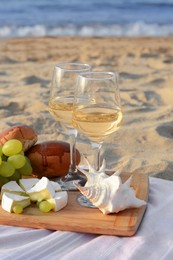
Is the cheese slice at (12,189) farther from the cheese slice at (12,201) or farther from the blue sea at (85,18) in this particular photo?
the blue sea at (85,18)

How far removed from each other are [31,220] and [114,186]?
0.87 feet

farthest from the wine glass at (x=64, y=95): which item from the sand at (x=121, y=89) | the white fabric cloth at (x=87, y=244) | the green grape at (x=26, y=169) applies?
the sand at (x=121, y=89)

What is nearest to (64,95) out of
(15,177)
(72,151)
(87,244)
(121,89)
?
(72,151)

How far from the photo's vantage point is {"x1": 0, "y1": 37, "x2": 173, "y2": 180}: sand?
3.80 metres

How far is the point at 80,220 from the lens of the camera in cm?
191

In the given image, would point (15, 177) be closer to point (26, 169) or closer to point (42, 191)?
point (26, 169)

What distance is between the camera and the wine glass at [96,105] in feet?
6.40

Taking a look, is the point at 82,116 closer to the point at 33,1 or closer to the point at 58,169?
the point at 58,169

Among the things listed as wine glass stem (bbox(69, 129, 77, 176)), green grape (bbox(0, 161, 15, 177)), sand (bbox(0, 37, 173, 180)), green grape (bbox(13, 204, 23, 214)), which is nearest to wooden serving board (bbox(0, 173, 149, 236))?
green grape (bbox(13, 204, 23, 214))

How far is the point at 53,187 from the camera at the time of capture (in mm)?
2039

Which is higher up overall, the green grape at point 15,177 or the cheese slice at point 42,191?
the cheese slice at point 42,191

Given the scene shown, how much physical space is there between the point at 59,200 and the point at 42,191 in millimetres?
62

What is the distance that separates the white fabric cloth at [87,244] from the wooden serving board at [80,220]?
0.02 metres

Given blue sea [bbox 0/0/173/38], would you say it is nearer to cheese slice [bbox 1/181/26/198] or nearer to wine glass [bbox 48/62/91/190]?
wine glass [bbox 48/62/91/190]
